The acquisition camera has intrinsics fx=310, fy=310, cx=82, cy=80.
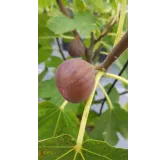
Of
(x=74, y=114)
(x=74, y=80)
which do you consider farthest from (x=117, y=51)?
(x=74, y=114)

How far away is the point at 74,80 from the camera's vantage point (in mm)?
389

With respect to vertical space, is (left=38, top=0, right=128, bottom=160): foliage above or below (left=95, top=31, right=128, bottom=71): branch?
below

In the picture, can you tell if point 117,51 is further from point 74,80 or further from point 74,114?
point 74,114

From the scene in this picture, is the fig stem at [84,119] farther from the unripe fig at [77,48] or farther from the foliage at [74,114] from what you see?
the unripe fig at [77,48]

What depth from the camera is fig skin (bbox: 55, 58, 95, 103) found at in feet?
1.27

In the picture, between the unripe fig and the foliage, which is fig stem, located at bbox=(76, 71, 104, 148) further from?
the unripe fig

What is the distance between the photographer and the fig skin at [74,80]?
388 mm

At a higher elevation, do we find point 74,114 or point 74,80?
point 74,80

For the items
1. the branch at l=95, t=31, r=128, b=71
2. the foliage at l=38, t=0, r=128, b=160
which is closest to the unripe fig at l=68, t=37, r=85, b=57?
the foliage at l=38, t=0, r=128, b=160

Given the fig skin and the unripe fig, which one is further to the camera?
the unripe fig
